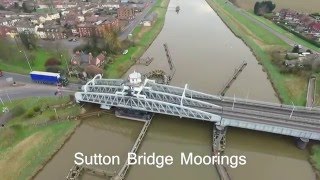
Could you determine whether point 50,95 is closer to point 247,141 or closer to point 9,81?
point 9,81

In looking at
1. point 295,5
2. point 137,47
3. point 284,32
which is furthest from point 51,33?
point 295,5

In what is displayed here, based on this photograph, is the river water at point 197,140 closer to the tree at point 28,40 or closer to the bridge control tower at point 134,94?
the bridge control tower at point 134,94

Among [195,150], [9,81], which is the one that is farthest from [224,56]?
[9,81]

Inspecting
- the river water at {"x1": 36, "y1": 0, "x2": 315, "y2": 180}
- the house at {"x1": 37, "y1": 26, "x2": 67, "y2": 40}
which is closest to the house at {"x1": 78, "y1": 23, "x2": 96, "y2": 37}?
the house at {"x1": 37, "y1": 26, "x2": 67, "y2": 40}

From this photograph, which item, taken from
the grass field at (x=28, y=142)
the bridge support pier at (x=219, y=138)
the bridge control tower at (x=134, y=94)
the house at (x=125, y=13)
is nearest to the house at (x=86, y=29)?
the house at (x=125, y=13)

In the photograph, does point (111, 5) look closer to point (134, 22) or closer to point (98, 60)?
point (134, 22)

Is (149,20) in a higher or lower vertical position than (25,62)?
higher

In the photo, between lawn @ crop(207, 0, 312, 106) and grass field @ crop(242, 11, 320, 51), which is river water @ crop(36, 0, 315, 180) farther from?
grass field @ crop(242, 11, 320, 51)
